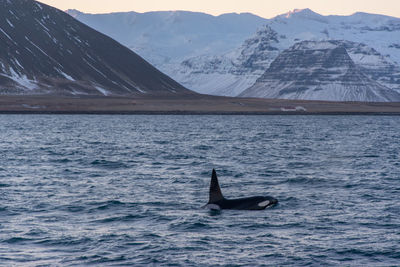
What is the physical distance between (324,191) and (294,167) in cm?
1492

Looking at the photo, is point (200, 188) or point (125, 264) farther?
point (200, 188)

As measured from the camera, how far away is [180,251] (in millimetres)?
25609

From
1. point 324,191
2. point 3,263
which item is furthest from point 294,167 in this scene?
point 3,263

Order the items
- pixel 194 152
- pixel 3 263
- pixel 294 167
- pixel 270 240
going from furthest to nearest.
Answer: pixel 194 152 → pixel 294 167 → pixel 270 240 → pixel 3 263

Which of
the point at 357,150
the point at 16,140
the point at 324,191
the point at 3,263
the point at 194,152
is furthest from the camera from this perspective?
the point at 16,140

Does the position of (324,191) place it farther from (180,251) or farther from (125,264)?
(125,264)

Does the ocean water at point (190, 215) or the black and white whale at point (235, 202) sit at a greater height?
the black and white whale at point (235, 202)

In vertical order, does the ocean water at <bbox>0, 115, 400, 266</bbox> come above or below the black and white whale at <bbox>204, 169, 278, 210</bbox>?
below

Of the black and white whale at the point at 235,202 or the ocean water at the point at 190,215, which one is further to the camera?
the black and white whale at the point at 235,202

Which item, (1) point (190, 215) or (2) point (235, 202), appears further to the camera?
(2) point (235, 202)

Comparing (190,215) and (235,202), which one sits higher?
(235,202)

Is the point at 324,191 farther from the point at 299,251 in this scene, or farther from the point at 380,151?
the point at 380,151

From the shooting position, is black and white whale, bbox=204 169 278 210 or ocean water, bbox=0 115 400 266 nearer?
ocean water, bbox=0 115 400 266

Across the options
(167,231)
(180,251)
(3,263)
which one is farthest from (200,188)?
(3,263)
